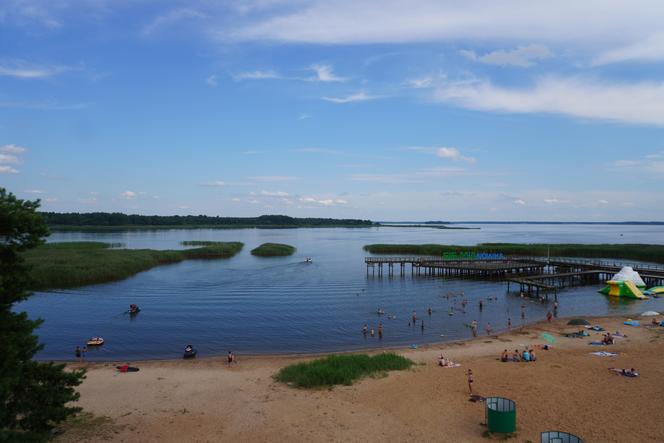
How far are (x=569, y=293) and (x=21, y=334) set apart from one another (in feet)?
189

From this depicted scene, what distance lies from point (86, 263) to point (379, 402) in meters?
53.1

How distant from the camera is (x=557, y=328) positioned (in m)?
36.5

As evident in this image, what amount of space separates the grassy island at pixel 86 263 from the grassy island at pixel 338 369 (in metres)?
34.7

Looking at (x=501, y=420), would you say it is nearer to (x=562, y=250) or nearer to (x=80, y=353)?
(x=80, y=353)

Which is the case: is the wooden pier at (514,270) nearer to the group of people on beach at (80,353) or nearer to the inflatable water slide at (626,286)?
the inflatable water slide at (626,286)

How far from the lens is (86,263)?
60.5 meters

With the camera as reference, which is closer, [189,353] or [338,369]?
[338,369]

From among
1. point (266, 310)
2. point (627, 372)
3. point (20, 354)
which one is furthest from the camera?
point (266, 310)

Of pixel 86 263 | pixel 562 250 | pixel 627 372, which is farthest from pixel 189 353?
pixel 562 250

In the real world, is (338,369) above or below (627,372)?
below

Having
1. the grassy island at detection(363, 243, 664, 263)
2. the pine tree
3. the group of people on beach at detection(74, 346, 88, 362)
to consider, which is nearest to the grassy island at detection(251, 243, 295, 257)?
the grassy island at detection(363, 243, 664, 263)

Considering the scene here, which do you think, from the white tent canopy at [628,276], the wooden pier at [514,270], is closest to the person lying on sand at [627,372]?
the white tent canopy at [628,276]

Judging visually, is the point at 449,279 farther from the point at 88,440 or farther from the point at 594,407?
the point at 88,440

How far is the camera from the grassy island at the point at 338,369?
889 inches
